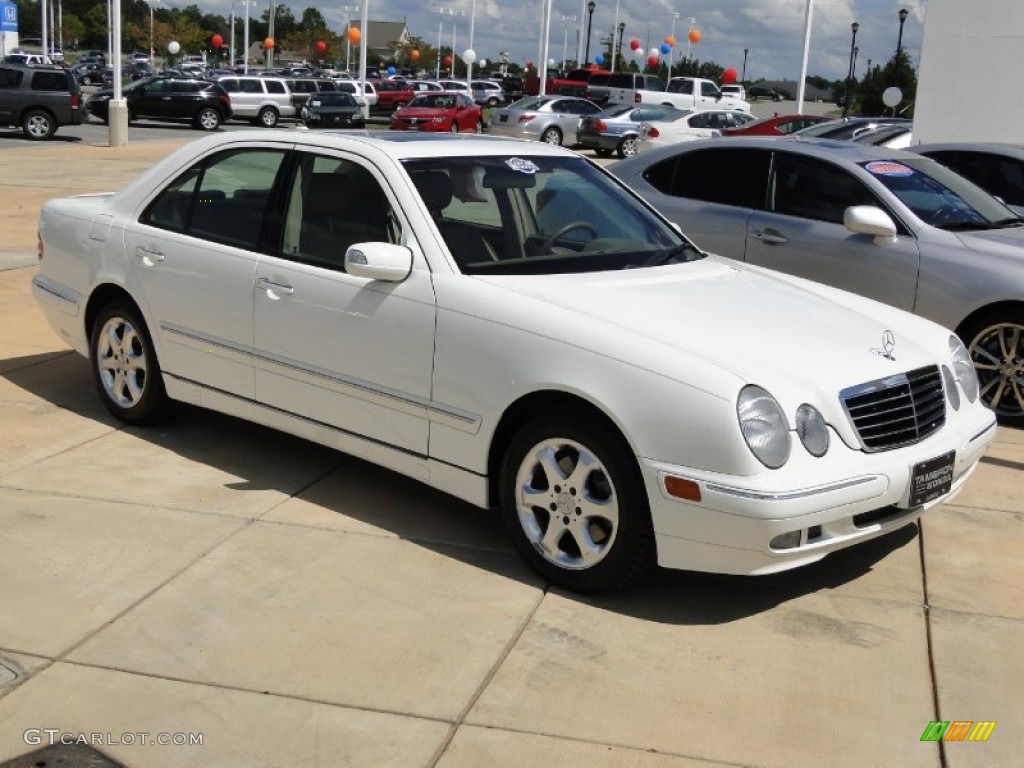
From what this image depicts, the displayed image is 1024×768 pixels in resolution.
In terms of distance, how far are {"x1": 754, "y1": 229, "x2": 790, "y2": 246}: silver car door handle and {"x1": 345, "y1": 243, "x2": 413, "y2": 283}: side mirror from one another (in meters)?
3.78

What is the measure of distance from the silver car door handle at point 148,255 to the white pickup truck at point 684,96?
37365 millimetres

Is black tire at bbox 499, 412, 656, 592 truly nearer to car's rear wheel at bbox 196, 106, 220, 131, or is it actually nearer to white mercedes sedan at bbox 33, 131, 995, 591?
white mercedes sedan at bbox 33, 131, 995, 591

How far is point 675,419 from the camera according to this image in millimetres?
4262

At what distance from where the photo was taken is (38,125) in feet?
95.1

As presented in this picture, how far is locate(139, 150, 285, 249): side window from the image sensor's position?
588cm

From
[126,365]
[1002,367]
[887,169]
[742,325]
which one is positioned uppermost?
[887,169]

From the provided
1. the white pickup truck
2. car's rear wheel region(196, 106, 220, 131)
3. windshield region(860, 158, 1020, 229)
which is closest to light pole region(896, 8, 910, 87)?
the white pickup truck

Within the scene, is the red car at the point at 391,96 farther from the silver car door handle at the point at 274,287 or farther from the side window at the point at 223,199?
the silver car door handle at the point at 274,287

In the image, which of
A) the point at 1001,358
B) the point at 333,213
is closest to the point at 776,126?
the point at 1001,358

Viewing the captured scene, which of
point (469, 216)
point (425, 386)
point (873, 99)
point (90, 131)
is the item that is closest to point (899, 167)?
point (469, 216)

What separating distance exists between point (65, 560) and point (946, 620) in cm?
333

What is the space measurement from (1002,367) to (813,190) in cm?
172

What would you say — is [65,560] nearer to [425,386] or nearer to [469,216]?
[425,386]

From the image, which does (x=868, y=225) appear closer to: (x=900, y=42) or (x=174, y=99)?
(x=174, y=99)
